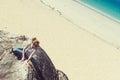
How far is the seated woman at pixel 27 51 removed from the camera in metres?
10.2

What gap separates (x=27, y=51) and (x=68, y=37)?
26.9ft

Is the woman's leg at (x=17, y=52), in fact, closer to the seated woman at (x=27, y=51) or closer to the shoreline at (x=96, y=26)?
the seated woman at (x=27, y=51)

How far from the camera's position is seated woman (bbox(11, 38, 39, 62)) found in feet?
33.3

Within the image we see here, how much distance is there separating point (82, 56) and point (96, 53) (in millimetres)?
1075

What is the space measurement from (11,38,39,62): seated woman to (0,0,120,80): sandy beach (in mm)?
4115

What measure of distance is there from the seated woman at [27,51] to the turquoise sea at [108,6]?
46.6ft

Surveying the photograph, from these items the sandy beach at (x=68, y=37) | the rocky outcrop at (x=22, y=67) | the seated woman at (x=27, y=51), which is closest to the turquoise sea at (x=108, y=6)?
the sandy beach at (x=68, y=37)

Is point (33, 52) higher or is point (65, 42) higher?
point (33, 52)

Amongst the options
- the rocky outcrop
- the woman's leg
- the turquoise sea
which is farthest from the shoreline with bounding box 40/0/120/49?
the woman's leg

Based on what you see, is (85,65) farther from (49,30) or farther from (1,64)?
(1,64)

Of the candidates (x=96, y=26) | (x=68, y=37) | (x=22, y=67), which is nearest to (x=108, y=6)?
(x=96, y=26)

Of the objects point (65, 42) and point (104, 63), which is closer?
point (104, 63)

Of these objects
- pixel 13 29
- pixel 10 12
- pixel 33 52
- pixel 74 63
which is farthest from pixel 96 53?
pixel 33 52

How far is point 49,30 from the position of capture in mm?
18516
